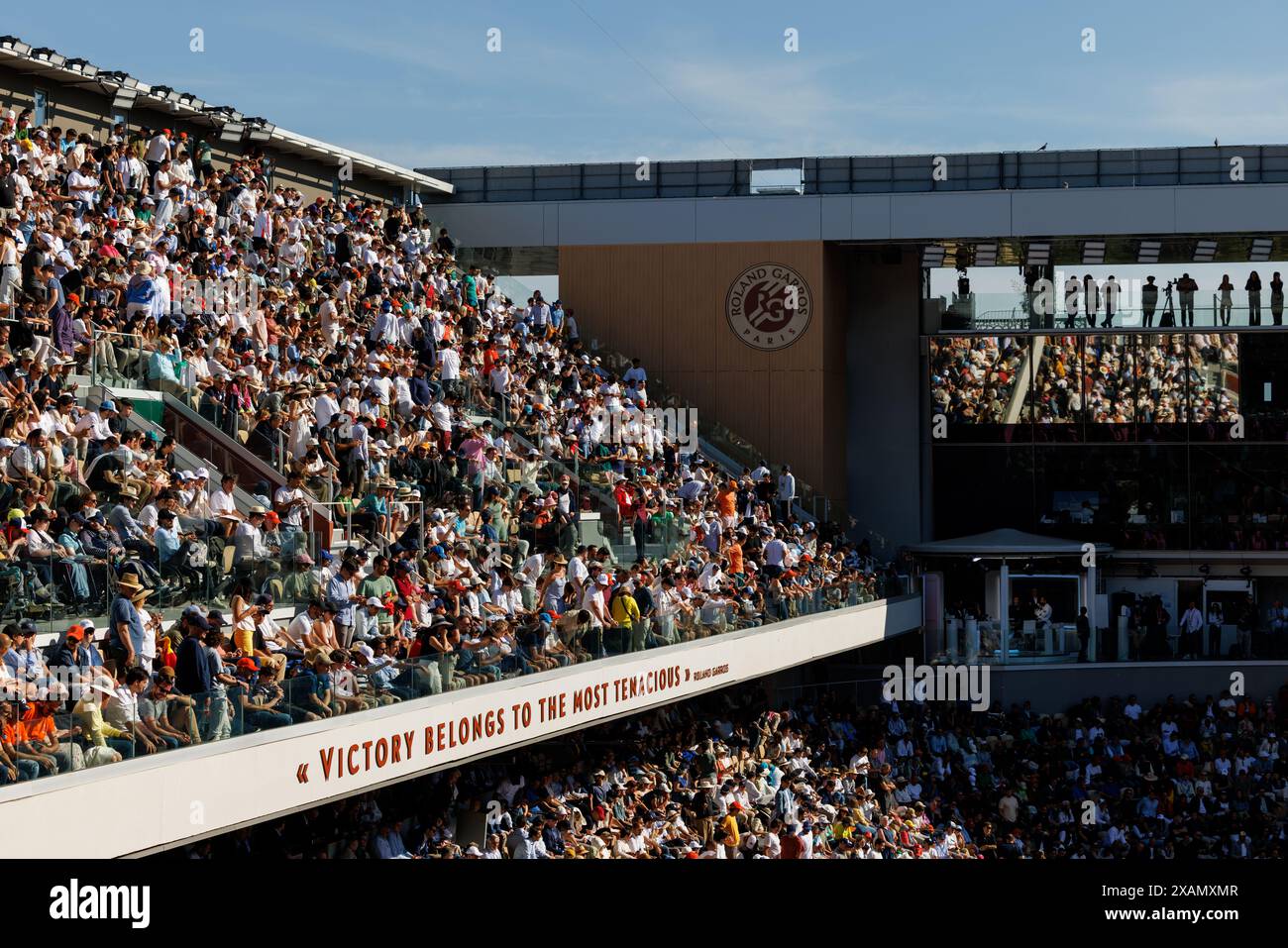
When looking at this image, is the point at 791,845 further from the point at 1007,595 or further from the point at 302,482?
the point at 1007,595

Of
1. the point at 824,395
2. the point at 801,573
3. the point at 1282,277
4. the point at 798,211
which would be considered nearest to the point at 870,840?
the point at 801,573

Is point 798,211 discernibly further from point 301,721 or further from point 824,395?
point 301,721

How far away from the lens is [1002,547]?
33094 millimetres

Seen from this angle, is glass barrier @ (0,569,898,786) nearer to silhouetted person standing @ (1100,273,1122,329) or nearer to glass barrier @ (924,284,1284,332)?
glass barrier @ (924,284,1284,332)

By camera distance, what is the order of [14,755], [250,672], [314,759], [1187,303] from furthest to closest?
[1187,303]
[314,759]
[250,672]
[14,755]

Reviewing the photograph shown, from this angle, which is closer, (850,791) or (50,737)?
(50,737)

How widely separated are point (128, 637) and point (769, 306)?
23843 millimetres

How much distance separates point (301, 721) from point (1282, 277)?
1109 inches

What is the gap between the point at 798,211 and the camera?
33.8 m
